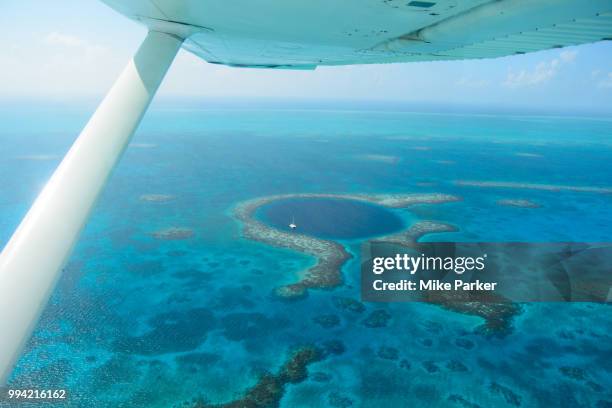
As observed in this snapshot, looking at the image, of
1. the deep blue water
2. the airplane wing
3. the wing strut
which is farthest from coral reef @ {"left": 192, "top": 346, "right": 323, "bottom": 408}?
the airplane wing

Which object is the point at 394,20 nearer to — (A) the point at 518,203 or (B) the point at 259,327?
(B) the point at 259,327

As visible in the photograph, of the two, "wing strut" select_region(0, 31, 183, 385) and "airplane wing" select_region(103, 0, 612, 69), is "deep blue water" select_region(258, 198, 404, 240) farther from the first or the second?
"wing strut" select_region(0, 31, 183, 385)

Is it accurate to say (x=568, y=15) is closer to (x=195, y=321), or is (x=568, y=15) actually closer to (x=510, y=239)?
(x=195, y=321)

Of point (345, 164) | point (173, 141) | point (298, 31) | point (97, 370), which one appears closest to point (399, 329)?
point (97, 370)

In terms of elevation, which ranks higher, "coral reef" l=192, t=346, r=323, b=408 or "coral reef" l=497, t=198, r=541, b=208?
"coral reef" l=497, t=198, r=541, b=208

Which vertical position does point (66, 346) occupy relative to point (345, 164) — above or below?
below

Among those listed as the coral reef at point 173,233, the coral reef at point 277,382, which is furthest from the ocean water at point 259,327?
the coral reef at point 173,233
